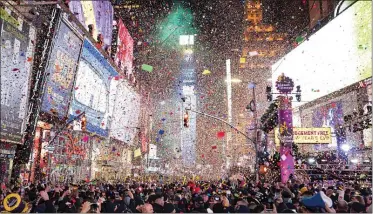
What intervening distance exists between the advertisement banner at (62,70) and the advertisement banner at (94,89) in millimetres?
3282

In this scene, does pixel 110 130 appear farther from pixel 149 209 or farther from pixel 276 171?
pixel 149 209

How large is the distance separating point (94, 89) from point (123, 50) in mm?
15254

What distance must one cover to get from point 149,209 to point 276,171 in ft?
50.7

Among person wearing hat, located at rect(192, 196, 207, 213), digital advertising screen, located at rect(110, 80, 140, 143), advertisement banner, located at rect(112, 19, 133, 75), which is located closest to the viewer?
person wearing hat, located at rect(192, 196, 207, 213)

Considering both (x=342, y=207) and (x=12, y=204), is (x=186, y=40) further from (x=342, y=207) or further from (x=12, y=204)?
(x=342, y=207)

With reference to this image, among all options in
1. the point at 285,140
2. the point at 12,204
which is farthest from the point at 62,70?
the point at 12,204

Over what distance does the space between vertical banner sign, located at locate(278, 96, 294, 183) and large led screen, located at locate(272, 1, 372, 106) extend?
46.8 ft

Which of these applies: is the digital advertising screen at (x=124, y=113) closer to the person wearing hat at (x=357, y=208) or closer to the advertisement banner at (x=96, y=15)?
the advertisement banner at (x=96, y=15)

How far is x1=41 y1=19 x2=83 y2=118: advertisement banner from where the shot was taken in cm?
2477

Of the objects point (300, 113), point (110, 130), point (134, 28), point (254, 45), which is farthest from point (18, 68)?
point (254, 45)

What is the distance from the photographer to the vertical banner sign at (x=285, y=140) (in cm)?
2144

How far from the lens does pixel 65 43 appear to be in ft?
85.3

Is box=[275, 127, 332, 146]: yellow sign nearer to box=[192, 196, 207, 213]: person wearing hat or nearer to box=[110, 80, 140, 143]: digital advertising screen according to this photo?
box=[192, 196, 207, 213]: person wearing hat

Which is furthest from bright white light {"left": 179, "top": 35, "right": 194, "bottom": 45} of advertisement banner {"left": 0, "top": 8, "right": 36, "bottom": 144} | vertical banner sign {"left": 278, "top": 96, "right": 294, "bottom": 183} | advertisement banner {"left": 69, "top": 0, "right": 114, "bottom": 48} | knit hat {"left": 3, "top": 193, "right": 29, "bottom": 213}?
knit hat {"left": 3, "top": 193, "right": 29, "bottom": 213}
